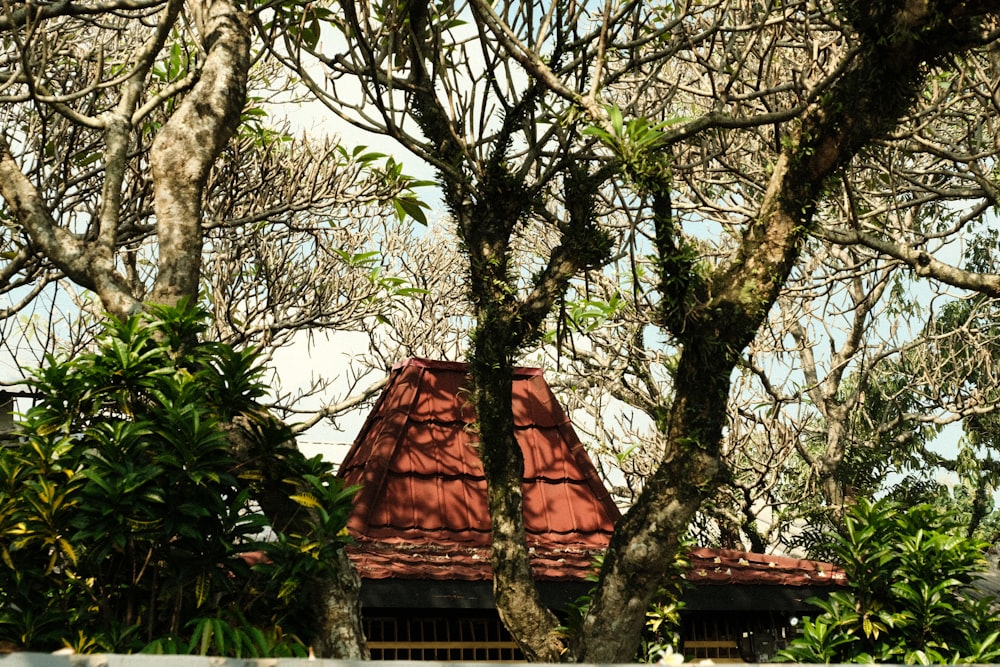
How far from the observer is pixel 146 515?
4.79 metres

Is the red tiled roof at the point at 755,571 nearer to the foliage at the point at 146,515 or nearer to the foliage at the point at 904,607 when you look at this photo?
the foliage at the point at 904,607

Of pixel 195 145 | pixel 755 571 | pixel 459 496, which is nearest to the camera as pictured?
pixel 195 145

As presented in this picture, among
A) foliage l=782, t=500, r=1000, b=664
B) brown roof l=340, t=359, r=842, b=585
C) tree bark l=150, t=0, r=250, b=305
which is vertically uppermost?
tree bark l=150, t=0, r=250, b=305

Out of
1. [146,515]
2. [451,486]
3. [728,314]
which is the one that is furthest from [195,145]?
[451,486]

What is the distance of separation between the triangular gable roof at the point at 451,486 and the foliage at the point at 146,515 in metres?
2.47

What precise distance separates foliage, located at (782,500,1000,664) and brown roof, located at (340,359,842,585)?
125 centimetres

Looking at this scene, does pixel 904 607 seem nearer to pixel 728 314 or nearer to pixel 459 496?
pixel 728 314

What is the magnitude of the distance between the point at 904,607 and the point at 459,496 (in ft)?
12.5

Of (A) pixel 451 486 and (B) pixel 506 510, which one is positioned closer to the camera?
(B) pixel 506 510

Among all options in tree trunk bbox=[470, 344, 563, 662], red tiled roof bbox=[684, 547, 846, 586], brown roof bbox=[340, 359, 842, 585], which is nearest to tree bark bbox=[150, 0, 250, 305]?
tree trunk bbox=[470, 344, 563, 662]

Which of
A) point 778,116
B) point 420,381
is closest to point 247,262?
point 420,381

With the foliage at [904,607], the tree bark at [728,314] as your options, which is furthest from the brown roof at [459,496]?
the tree bark at [728,314]

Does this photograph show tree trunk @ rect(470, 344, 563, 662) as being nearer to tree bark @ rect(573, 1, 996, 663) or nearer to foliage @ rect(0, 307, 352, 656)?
tree bark @ rect(573, 1, 996, 663)

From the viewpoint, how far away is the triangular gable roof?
8094 millimetres
